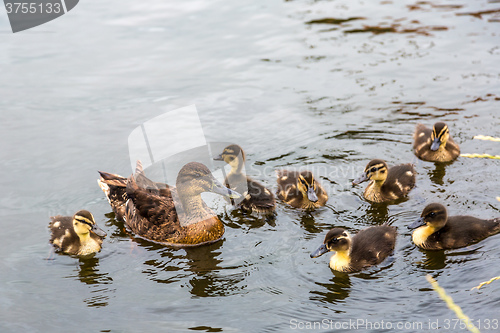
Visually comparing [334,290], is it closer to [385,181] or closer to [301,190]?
[301,190]

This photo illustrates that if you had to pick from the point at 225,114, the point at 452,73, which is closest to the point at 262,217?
the point at 225,114

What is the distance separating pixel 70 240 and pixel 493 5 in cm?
823

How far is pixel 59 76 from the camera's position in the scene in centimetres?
820

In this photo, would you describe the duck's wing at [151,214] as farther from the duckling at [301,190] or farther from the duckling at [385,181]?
the duckling at [385,181]

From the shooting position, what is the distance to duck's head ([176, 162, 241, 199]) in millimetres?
5098

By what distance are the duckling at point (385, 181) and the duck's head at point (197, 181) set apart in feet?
4.47

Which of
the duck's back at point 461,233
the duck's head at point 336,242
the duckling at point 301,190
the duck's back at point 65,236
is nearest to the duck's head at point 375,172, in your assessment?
the duckling at point 301,190

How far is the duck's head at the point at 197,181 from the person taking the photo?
5098mm

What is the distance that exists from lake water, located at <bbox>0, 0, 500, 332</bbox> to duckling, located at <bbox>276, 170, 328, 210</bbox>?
0.10 m

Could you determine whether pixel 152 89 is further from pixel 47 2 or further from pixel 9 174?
pixel 47 2

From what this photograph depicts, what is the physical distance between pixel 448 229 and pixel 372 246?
67 centimetres

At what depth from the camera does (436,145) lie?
595cm

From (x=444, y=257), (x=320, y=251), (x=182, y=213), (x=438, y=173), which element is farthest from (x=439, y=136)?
(x=182, y=213)

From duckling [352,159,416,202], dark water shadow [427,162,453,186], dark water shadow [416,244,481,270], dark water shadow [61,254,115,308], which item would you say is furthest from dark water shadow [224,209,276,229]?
dark water shadow [427,162,453,186]
